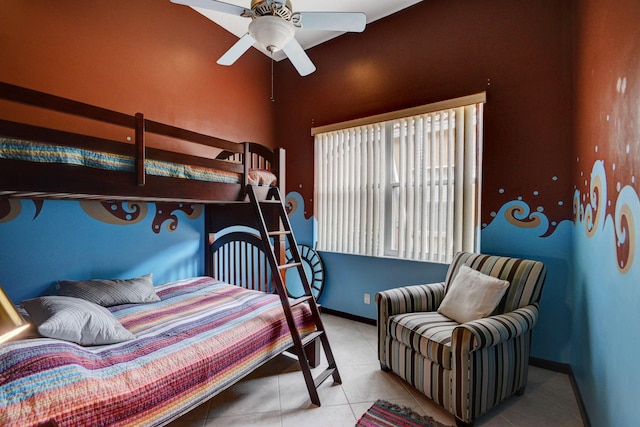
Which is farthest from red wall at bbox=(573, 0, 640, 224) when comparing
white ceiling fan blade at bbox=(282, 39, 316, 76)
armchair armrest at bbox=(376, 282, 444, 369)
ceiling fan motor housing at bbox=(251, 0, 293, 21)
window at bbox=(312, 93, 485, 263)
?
white ceiling fan blade at bbox=(282, 39, 316, 76)

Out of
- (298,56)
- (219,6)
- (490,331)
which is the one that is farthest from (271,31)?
(490,331)

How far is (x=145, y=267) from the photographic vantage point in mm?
2766

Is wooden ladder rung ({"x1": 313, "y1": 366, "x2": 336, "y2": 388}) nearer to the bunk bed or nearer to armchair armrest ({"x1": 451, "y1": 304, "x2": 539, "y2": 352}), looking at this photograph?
the bunk bed

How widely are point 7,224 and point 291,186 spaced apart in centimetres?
259

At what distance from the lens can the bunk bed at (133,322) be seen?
45.2 inches

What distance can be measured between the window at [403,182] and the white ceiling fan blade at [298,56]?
41.8 inches

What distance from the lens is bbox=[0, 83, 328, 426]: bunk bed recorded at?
115 centimetres

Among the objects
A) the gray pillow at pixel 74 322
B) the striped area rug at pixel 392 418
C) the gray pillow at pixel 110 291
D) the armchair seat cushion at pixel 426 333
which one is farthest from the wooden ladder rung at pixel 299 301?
the gray pillow at pixel 110 291

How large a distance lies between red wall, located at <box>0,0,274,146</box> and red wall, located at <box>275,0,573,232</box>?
116 cm

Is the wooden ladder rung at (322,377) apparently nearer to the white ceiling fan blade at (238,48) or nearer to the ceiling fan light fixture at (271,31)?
the ceiling fan light fixture at (271,31)

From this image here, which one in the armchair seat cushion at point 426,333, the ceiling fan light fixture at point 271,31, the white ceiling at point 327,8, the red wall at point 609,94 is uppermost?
the white ceiling at point 327,8

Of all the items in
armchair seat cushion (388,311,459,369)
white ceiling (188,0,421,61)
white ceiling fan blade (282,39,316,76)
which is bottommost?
armchair seat cushion (388,311,459,369)

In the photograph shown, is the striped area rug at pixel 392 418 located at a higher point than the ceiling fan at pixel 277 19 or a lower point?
lower

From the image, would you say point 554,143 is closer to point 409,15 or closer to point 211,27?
point 409,15
